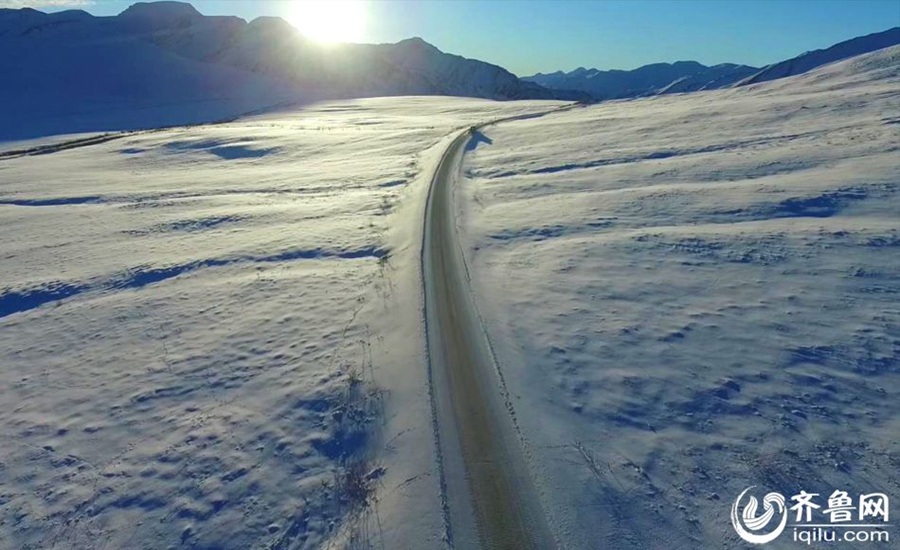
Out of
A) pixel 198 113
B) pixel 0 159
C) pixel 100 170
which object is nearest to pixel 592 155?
pixel 100 170

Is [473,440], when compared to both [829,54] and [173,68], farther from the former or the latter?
[829,54]

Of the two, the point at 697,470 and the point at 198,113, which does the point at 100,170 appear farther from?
the point at 198,113

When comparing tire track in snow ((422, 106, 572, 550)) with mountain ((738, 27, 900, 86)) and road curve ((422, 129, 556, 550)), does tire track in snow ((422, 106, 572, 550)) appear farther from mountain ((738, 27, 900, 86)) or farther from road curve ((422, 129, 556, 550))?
Result: mountain ((738, 27, 900, 86))

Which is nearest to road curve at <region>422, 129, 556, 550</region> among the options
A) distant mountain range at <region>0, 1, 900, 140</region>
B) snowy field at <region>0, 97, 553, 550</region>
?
snowy field at <region>0, 97, 553, 550</region>

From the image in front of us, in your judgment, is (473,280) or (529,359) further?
(473,280)
